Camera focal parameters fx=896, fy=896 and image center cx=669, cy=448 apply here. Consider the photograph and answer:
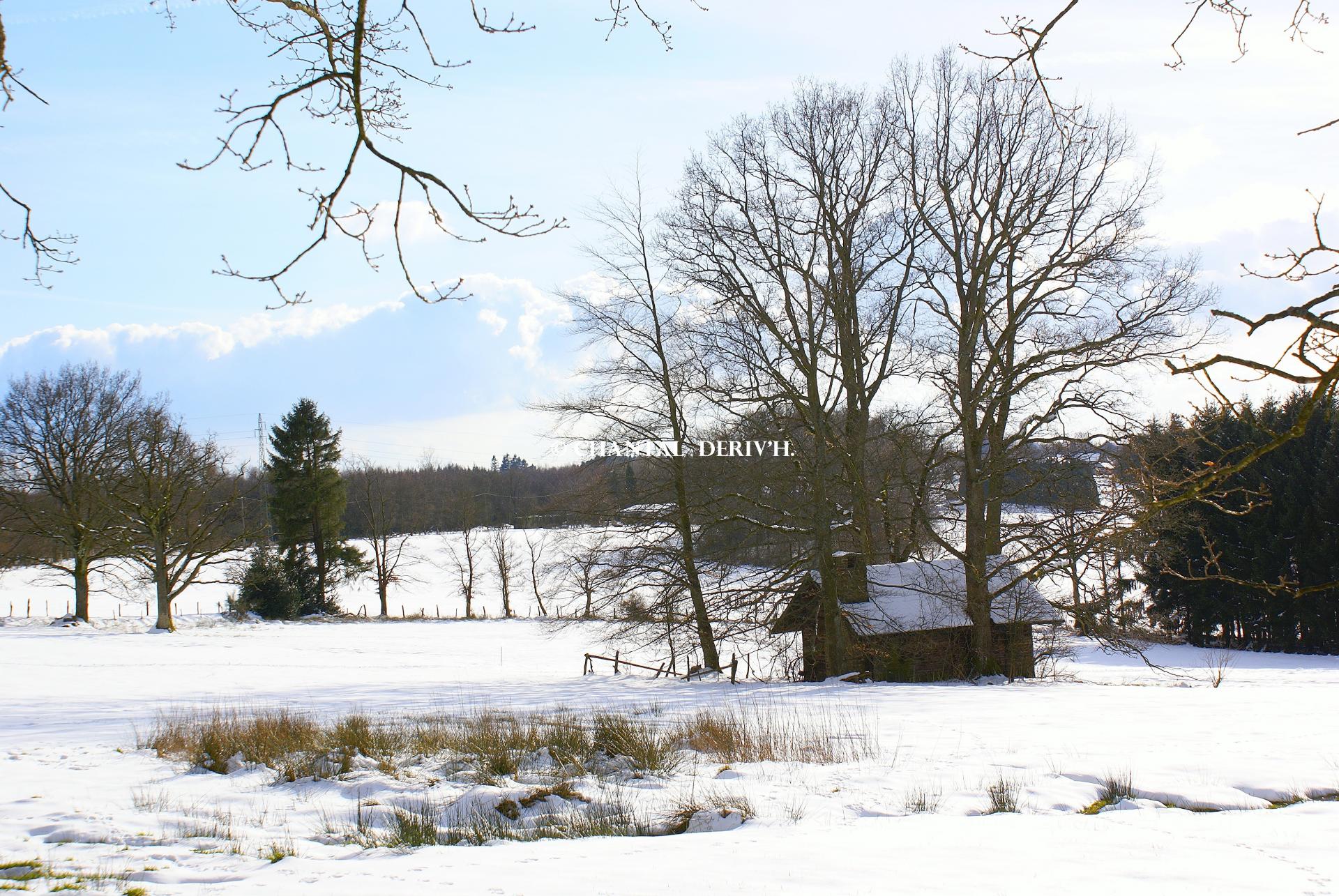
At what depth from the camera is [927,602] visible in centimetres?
2133

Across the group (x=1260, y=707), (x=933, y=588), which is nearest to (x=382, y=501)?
(x=933, y=588)

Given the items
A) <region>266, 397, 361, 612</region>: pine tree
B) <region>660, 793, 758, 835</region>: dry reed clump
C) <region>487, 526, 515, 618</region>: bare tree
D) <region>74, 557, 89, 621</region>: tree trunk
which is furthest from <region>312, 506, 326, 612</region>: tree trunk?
<region>660, 793, 758, 835</region>: dry reed clump

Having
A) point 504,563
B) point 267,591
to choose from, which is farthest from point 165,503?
point 504,563

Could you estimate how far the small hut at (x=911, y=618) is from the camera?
2062cm

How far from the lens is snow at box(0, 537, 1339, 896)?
4.42 meters

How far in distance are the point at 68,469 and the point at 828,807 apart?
39.0m

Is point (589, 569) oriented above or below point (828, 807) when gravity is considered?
above

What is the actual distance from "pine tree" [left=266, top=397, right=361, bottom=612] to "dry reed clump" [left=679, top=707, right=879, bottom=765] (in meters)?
38.9

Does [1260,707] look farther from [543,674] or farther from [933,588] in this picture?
[543,674]

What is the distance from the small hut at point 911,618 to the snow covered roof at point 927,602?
2cm

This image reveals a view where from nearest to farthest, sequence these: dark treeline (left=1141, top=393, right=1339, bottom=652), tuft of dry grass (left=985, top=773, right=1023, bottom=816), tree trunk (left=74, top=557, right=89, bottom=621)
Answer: tuft of dry grass (left=985, top=773, right=1023, bottom=816) < dark treeline (left=1141, top=393, right=1339, bottom=652) < tree trunk (left=74, top=557, right=89, bottom=621)

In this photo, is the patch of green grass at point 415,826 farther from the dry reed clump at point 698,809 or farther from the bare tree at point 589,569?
the bare tree at point 589,569

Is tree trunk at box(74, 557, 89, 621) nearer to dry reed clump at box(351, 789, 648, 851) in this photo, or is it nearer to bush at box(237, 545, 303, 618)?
bush at box(237, 545, 303, 618)

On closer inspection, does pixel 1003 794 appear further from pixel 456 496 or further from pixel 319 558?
pixel 456 496
